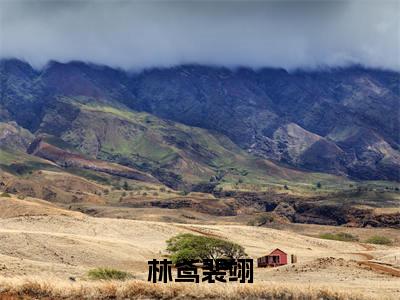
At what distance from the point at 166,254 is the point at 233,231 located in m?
40.6

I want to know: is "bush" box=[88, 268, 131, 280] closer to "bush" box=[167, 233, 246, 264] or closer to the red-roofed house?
"bush" box=[167, 233, 246, 264]

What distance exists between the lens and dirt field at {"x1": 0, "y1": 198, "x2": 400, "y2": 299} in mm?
46125

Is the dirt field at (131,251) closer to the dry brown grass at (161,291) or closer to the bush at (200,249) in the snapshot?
the dry brown grass at (161,291)

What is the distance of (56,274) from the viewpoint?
4550 centimetres

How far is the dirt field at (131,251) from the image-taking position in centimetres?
4612

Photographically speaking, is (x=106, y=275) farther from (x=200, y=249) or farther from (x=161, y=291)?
(x=200, y=249)

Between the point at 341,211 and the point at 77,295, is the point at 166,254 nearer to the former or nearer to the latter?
the point at 77,295

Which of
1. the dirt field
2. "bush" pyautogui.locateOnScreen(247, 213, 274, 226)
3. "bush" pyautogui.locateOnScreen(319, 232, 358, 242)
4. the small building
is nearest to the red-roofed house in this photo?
the small building

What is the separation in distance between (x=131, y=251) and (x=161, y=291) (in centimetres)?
4664

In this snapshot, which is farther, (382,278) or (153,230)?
(153,230)

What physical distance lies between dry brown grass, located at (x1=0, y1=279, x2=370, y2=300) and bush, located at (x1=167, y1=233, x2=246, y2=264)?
33891mm

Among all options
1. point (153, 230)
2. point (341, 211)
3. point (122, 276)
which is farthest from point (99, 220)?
point (341, 211)

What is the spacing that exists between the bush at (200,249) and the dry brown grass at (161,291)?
33.9 m

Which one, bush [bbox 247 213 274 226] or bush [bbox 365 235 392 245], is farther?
bush [bbox 247 213 274 226]
